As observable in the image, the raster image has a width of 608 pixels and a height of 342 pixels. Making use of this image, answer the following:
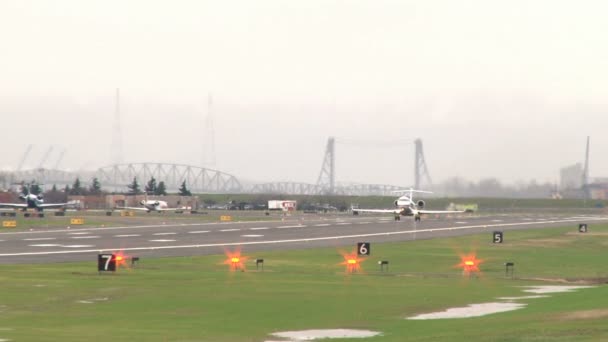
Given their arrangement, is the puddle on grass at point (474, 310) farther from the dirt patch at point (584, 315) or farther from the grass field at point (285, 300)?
the dirt patch at point (584, 315)

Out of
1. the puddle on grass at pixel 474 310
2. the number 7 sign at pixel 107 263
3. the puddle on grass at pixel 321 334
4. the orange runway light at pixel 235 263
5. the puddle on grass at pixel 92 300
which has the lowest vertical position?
the puddle on grass at pixel 321 334

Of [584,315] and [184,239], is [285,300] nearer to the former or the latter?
[584,315]

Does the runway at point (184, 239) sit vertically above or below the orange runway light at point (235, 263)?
above

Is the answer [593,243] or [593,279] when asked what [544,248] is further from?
[593,279]

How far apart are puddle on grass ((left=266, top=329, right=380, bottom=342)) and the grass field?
0.78 metres

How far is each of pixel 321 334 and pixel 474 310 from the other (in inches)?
424

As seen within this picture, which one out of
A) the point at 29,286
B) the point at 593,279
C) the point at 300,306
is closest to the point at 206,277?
the point at 29,286

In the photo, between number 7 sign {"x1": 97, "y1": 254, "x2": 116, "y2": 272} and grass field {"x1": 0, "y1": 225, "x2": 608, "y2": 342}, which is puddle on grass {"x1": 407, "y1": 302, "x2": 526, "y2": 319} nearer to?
grass field {"x1": 0, "y1": 225, "x2": 608, "y2": 342}

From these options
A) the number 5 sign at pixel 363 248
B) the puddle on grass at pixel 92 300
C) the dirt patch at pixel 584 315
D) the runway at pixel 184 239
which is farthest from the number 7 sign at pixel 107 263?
the dirt patch at pixel 584 315

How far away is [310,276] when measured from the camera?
230 feet

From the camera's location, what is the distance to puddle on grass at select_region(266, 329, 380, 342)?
128ft

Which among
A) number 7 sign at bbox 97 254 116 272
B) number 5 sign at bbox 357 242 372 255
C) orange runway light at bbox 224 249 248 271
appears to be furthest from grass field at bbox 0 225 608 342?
number 5 sign at bbox 357 242 372 255

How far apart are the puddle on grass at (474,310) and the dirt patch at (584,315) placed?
457 centimetres

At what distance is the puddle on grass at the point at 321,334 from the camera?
39.0 metres
